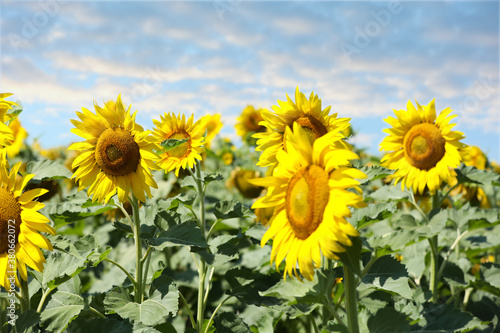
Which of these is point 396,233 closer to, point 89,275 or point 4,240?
point 4,240

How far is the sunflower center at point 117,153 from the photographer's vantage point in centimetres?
218

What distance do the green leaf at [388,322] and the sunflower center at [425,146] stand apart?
1.49m

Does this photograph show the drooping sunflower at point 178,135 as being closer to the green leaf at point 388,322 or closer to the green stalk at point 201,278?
the green stalk at point 201,278

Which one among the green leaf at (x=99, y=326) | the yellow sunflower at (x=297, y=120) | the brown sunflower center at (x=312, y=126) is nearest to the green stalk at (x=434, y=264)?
the yellow sunflower at (x=297, y=120)

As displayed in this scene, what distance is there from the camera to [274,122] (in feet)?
7.67

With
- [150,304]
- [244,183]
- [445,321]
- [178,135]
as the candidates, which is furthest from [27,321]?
[244,183]

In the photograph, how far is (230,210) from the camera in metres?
2.60

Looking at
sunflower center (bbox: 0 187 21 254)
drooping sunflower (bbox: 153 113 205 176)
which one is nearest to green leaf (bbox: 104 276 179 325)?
sunflower center (bbox: 0 187 21 254)

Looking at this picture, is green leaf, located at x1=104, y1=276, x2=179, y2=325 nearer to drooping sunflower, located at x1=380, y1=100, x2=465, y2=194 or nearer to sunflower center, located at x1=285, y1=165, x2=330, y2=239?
sunflower center, located at x1=285, y1=165, x2=330, y2=239

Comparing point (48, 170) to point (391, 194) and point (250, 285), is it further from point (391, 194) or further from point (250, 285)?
point (391, 194)

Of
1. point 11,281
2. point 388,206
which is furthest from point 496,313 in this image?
point 11,281

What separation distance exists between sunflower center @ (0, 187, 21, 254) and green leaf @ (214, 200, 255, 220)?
1.03 m

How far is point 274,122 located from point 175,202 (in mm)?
780

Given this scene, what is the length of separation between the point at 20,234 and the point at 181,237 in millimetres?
700
